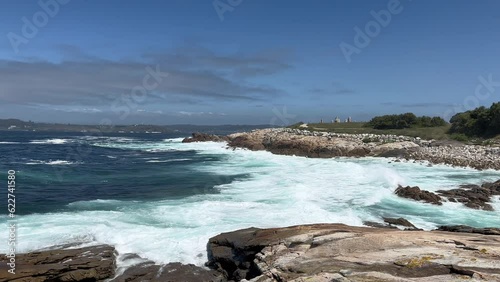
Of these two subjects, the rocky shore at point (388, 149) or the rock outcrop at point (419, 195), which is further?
the rocky shore at point (388, 149)

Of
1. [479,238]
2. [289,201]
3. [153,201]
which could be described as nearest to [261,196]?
[289,201]

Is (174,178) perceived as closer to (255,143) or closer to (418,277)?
(418,277)

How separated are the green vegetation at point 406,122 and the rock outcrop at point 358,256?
201 ft

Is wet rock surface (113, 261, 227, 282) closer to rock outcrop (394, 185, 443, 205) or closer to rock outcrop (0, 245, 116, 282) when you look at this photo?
rock outcrop (0, 245, 116, 282)

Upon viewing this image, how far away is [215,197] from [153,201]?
357cm

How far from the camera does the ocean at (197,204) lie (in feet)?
45.1

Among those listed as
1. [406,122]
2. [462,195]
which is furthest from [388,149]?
[406,122]

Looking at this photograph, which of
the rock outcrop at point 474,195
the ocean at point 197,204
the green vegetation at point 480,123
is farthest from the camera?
the green vegetation at point 480,123

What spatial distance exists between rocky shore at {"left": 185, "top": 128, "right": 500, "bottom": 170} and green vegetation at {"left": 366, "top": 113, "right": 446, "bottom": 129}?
17.4 meters

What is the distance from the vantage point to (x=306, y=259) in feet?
29.3

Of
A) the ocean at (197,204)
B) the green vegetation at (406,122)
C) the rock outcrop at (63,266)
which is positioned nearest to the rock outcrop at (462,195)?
the ocean at (197,204)

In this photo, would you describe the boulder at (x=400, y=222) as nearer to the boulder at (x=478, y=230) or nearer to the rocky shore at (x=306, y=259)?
the boulder at (x=478, y=230)

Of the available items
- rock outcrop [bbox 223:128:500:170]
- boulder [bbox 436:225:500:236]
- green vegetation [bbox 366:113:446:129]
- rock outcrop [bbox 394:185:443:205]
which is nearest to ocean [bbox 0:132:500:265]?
rock outcrop [bbox 394:185:443:205]

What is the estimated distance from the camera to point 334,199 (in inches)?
821
